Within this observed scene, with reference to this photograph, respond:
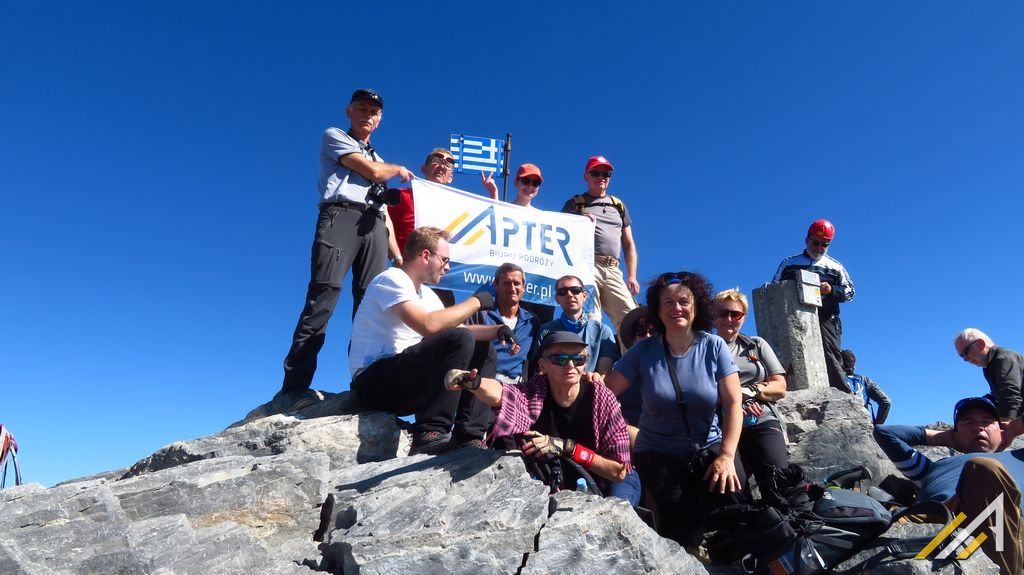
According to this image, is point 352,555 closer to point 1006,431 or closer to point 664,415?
point 664,415

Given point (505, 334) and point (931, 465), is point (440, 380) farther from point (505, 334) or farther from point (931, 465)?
point (931, 465)

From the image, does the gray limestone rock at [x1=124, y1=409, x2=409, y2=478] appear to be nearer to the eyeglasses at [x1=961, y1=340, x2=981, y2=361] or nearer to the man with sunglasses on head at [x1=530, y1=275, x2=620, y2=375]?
the man with sunglasses on head at [x1=530, y1=275, x2=620, y2=375]

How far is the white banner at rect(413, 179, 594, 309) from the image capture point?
Answer: 26.7 ft

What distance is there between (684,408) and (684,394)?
0.10 metres

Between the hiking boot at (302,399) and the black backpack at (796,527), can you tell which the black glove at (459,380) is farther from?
the hiking boot at (302,399)

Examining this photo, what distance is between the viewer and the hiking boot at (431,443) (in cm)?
464

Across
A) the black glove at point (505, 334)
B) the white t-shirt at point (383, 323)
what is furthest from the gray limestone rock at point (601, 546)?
the white t-shirt at point (383, 323)

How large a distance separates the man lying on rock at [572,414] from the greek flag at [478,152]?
29.1 ft

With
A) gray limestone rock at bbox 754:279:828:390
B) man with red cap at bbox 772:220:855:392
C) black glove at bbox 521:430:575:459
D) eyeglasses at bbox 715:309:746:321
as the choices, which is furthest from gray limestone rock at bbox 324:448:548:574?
man with red cap at bbox 772:220:855:392

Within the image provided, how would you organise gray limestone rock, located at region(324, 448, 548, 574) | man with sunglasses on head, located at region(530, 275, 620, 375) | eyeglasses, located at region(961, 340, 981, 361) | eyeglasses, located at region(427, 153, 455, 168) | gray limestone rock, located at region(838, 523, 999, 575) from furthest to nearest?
eyeglasses, located at region(427, 153, 455, 168) < eyeglasses, located at region(961, 340, 981, 361) < man with sunglasses on head, located at region(530, 275, 620, 375) < gray limestone rock, located at region(838, 523, 999, 575) < gray limestone rock, located at region(324, 448, 548, 574)

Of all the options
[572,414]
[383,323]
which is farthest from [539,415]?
[383,323]

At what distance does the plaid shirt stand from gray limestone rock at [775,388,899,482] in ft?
10.3

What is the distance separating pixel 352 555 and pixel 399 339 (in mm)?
2155

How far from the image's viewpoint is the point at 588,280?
859 cm
